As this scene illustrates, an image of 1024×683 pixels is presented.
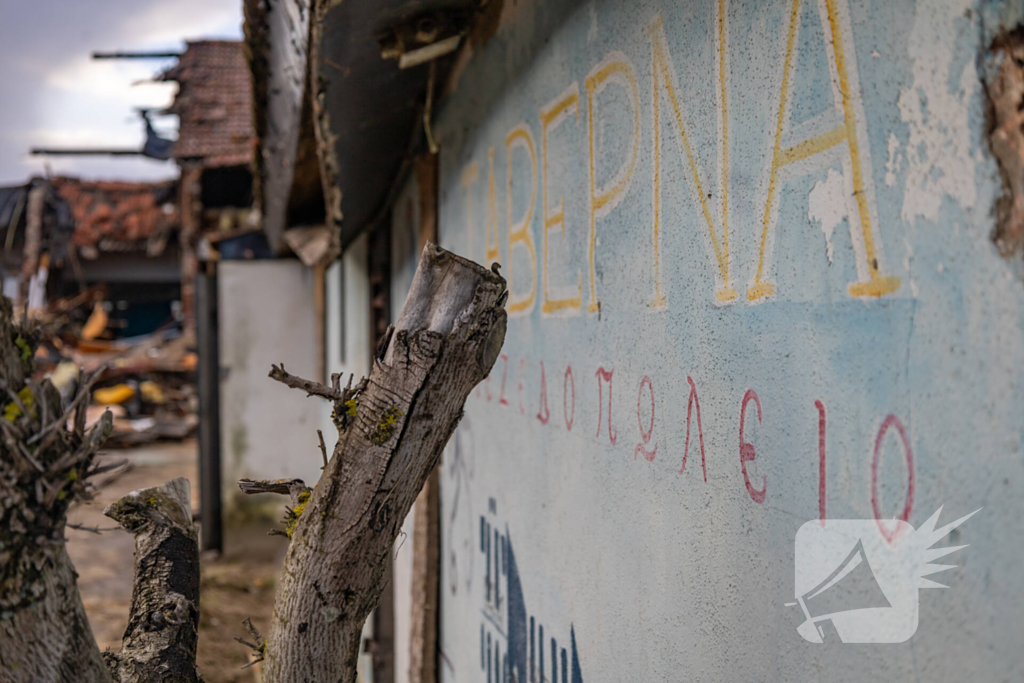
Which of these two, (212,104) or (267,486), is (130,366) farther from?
(267,486)

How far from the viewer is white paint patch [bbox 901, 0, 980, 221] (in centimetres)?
74

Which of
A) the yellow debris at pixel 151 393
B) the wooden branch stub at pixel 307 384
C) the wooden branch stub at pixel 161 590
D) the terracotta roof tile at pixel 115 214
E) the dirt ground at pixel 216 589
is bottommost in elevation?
the dirt ground at pixel 216 589

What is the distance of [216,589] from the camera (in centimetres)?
680

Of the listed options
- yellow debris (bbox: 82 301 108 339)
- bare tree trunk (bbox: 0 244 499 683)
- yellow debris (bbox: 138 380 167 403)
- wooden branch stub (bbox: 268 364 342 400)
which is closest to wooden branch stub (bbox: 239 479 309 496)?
bare tree trunk (bbox: 0 244 499 683)

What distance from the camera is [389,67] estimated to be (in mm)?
2748

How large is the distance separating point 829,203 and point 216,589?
6.96 meters

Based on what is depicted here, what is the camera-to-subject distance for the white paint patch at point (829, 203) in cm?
90

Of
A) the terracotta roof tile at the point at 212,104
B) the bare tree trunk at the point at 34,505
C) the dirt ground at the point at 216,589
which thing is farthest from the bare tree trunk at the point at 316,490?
the terracotta roof tile at the point at 212,104

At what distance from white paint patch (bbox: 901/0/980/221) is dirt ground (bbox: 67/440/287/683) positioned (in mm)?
5123

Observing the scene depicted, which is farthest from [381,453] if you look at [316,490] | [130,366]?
[130,366]

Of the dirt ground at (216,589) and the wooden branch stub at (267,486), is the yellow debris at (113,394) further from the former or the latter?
the wooden branch stub at (267,486)

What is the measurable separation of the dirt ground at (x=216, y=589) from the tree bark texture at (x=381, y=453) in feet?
14.4

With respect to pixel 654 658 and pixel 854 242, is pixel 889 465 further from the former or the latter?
pixel 654 658

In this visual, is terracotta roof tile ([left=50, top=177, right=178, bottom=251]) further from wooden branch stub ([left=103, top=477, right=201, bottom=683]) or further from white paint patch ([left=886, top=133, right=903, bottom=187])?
white paint patch ([left=886, top=133, right=903, bottom=187])
